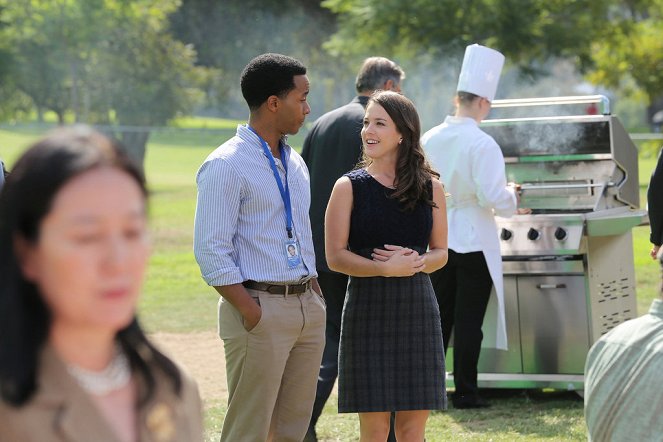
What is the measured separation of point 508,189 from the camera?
247 inches

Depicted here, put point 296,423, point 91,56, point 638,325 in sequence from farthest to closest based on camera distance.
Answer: point 91,56, point 296,423, point 638,325

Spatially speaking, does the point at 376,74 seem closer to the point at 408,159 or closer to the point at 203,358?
the point at 408,159

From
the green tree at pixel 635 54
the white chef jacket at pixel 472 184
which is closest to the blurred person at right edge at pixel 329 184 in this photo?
the white chef jacket at pixel 472 184

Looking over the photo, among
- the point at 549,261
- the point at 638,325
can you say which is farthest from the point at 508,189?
the point at 638,325

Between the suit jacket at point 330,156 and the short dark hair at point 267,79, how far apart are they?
4.74 feet

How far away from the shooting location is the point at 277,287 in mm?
4039

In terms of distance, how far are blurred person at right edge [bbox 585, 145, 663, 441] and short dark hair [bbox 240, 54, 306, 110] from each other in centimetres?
198

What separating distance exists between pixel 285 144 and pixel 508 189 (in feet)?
7.63

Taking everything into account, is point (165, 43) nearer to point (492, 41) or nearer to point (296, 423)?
point (492, 41)

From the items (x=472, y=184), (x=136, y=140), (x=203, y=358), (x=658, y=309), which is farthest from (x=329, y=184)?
(x=136, y=140)

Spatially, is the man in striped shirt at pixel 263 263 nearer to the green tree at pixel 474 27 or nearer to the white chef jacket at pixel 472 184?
the white chef jacket at pixel 472 184

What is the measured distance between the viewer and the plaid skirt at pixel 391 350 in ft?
13.9

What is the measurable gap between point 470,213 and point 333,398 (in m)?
1.45

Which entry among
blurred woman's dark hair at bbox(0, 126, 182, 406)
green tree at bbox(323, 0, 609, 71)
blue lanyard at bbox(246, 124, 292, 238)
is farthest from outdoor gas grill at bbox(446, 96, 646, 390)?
green tree at bbox(323, 0, 609, 71)
